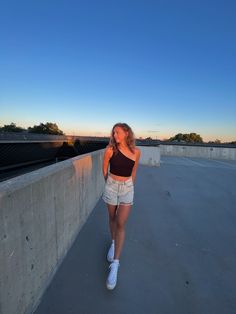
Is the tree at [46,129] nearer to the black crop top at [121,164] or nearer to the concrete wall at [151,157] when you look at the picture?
the concrete wall at [151,157]

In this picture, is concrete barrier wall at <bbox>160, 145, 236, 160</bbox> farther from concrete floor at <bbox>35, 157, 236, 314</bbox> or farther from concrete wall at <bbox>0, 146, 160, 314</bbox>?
concrete wall at <bbox>0, 146, 160, 314</bbox>

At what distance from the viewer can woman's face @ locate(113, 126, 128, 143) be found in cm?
370

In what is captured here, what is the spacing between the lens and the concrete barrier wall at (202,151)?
36.4 metres

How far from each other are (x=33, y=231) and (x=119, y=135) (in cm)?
164

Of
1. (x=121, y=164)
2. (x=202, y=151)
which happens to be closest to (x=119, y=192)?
(x=121, y=164)

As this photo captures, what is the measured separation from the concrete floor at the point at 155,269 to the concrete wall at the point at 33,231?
1.05 ft

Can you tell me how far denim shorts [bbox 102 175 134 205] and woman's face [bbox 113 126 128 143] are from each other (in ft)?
1.79

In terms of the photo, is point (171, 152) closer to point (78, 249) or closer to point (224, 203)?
point (224, 203)

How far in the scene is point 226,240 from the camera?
17.7 ft

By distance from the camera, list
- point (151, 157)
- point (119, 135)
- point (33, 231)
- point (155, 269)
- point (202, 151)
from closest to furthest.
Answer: point (33, 231) < point (119, 135) < point (155, 269) < point (151, 157) < point (202, 151)

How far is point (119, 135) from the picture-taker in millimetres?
3695

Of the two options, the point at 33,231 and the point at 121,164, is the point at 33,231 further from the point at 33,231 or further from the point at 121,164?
the point at 121,164

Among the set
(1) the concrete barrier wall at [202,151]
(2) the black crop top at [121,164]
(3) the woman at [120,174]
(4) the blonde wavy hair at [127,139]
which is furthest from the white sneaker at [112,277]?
(1) the concrete barrier wall at [202,151]

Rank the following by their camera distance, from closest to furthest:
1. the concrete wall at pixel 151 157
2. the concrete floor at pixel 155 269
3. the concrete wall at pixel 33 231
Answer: the concrete wall at pixel 33 231 → the concrete floor at pixel 155 269 → the concrete wall at pixel 151 157
